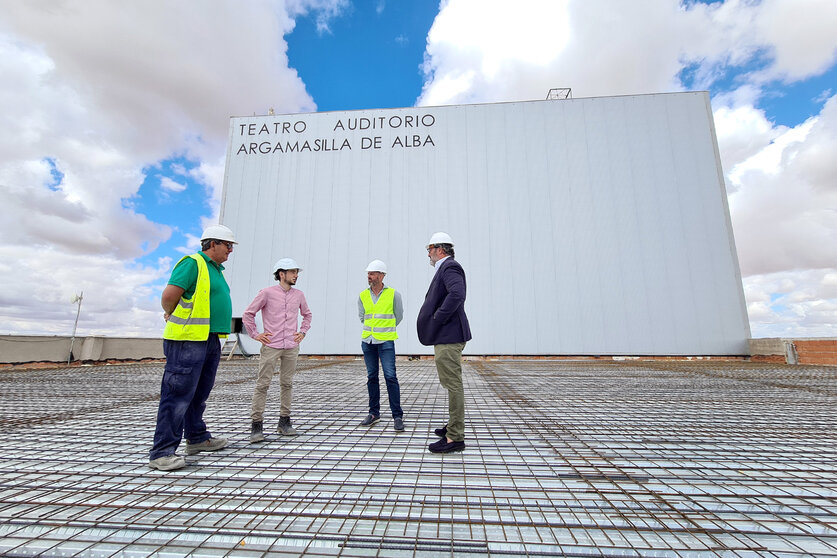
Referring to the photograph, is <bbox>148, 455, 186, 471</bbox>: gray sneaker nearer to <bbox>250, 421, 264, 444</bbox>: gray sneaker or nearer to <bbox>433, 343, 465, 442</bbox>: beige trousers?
<bbox>250, 421, 264, 444</bbox>: gray sneaker

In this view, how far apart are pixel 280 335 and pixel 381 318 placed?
3.33 feet

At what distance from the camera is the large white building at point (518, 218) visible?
541 inches

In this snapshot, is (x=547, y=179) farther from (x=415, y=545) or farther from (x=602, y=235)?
(x=415, y=545)

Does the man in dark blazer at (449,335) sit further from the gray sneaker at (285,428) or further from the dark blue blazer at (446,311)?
the gray sneaker at (285,428)

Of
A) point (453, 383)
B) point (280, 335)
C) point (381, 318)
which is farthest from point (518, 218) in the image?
point (280, 335)

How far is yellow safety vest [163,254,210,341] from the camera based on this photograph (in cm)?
258

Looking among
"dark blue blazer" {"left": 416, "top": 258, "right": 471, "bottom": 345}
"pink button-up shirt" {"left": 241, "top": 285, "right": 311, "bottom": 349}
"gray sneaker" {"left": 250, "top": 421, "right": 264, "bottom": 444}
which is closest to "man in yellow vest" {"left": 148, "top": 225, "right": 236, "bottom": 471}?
"gray sneaker" {"left": 250, "top": 421, "right": 264, "bottom": 444}

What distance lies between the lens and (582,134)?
1523 centimetres

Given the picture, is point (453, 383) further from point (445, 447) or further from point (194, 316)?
point (194, 316)

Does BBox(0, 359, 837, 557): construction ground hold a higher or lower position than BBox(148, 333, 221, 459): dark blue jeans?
lower

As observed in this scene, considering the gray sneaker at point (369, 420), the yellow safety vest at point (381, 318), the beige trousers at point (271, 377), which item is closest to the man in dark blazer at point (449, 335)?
the yellow safety vest at point (381, 318)

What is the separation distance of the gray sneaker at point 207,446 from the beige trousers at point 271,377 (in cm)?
30

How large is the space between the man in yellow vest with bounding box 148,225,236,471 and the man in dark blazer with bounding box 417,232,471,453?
1.69 meters

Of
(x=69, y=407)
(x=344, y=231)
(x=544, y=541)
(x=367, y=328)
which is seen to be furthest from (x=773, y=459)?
(x=344, y=231)
